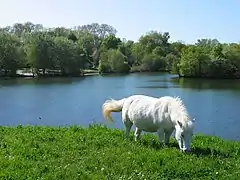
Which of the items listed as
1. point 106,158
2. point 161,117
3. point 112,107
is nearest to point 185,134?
point 161,117

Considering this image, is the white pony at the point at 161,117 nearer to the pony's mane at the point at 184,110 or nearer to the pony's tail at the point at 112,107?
the pony's mane at the point at 184,110

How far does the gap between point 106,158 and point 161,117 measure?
294 centimetres

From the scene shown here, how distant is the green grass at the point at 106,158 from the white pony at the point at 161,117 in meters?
0.42

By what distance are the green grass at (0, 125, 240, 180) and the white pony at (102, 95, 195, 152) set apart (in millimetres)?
422

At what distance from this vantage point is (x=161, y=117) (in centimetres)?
1230

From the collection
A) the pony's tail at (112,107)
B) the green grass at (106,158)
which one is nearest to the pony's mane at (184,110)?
the green grass at (106,158)

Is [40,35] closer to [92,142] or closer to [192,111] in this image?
[192,111]

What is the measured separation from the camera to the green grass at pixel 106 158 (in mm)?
8859

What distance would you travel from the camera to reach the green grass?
8.86 metres

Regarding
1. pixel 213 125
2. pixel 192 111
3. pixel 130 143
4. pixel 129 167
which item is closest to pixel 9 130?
pixel 130 143

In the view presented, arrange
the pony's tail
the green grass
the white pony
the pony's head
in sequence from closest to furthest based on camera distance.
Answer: the green grass, the pony's head, the white pony, the pony's tail

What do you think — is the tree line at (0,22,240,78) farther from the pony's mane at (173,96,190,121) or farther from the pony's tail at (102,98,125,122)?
the pony's mane at (173,96,190,121)

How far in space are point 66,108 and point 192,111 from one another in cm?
1356

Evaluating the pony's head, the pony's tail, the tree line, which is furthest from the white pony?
the tree line
